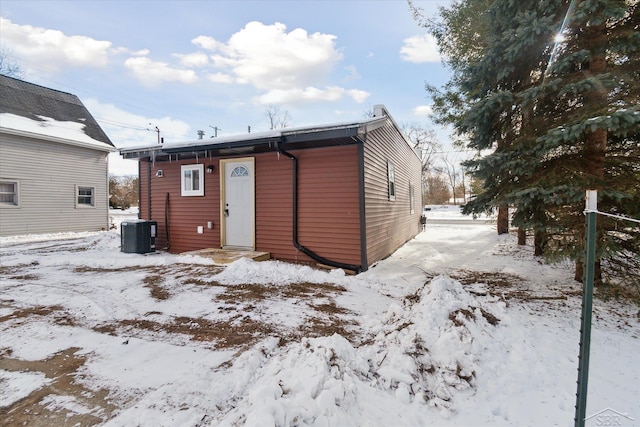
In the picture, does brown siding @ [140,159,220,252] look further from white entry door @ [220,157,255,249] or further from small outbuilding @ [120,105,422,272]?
white entry door @ [220,157,255,249]

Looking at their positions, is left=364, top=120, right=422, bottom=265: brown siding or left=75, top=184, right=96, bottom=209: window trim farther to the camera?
left=75, top=184, right=96, bottom=209: window trim

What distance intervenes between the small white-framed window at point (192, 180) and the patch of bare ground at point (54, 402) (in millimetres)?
5386

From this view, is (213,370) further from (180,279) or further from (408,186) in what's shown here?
(408,186)

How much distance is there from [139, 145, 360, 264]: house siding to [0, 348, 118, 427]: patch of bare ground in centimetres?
434

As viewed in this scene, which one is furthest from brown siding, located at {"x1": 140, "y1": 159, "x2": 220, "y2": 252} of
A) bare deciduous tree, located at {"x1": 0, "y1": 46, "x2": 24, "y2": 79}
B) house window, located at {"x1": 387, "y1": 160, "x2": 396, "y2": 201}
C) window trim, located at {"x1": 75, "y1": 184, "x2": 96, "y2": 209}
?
bare deciduous tree, located at {"x1": 0, "y1": 46, "x2": 24, "y2": 79}

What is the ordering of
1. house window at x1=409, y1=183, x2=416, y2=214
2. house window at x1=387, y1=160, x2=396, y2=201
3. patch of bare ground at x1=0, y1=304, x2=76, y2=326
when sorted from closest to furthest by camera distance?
patch of bare ground at x1=0, y1=304, x2=76, y2=326 → house window at x1=387, y1=160, x2=396, y2=201 → house window at x1=409, y1=183, x2=416, y2=214

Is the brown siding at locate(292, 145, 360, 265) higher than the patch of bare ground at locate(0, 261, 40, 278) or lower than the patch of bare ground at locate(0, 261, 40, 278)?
higher

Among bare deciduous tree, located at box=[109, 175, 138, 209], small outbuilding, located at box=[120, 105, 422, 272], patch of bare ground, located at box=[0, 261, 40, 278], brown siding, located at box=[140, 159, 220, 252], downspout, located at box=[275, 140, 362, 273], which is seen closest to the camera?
patch of bare ground, located at box=[0, 261, 40, 278]

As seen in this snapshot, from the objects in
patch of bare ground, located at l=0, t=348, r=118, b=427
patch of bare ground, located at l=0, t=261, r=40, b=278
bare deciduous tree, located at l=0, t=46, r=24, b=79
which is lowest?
patch of bare ground, located at l=0, t=348, r=118, b=427

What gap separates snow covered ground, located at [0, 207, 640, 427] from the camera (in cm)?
191

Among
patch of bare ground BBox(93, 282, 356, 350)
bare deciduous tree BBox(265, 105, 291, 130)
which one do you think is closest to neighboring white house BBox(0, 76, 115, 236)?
patch of bare ground BBox(93, 282, 356, 350)

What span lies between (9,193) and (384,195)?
42.7 feet

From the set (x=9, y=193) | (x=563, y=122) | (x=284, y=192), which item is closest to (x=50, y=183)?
(x=9, y=193)

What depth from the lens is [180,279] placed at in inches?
203
